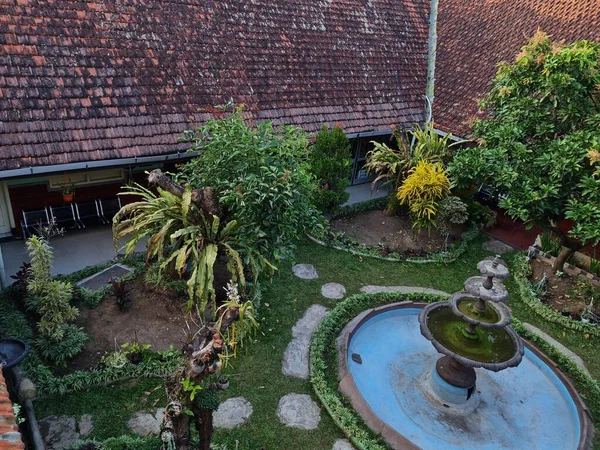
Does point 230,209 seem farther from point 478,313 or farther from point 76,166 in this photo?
point 478,313

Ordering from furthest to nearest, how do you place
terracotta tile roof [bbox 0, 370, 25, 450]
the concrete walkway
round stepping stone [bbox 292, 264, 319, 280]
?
round stepping stone [bbox 292, 264, 319, 280] → the concrete walkway → terracotta tile roof [bbox 0, 370, 25, 450]

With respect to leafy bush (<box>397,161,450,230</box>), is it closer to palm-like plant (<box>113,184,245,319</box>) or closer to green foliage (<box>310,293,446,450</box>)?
green foliage (<box>310,293,446,450</box>)

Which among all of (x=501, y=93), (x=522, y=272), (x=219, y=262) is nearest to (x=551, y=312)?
(x=522, y=272)

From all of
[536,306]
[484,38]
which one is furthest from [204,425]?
[484,38]

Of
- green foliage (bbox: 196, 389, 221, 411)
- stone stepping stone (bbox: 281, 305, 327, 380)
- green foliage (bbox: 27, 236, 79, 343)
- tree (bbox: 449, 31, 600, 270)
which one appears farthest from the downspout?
green foliage (bbox: 196, 389, 221, 411)

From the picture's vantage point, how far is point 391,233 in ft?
34.7

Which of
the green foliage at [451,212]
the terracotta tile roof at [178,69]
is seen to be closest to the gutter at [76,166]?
the terracotta tile roof at [178,69]

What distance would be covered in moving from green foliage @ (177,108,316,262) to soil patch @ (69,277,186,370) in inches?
61.2

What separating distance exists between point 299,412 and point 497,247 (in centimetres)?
691

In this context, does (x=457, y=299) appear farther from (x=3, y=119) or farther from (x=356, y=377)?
(x=3, y=119)

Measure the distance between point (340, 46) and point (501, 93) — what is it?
492 centimetres

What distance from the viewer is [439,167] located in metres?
10.0

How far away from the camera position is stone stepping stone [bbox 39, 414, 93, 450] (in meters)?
5.10

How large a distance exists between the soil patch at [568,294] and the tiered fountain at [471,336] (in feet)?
9.84
